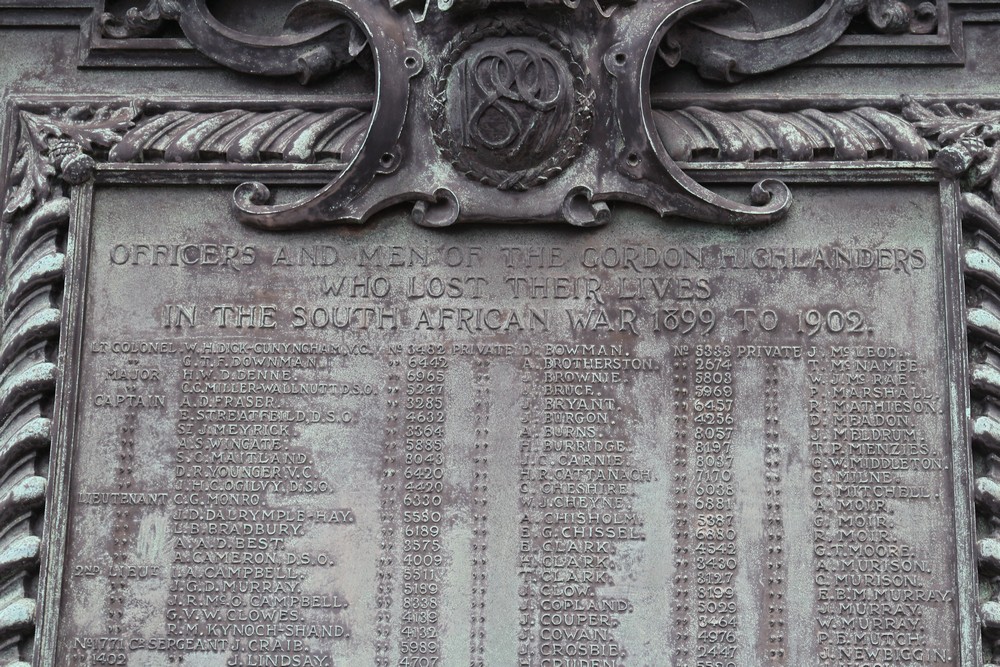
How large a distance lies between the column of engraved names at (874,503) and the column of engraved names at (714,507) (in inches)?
19.6

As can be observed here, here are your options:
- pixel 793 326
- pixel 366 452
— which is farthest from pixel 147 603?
pixel 793 326

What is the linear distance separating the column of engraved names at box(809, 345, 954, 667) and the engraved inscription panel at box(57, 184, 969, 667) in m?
0.01

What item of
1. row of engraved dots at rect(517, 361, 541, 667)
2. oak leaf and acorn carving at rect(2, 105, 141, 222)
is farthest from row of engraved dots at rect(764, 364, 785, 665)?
oak leaf and acorn carving at rect(2, 105, 141, 222)

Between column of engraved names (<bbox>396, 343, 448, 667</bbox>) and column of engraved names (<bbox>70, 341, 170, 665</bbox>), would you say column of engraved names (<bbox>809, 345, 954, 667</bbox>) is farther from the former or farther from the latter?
column of engraved names (<bbox>70, 341, 170, 665</bbox>)

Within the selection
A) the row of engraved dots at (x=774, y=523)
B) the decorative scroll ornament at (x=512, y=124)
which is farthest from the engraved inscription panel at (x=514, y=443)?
the decorative scroll ornament at (x=512, y=124)

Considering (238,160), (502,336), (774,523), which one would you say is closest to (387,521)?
(502,336)

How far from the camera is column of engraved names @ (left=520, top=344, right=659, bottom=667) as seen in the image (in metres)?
8.46

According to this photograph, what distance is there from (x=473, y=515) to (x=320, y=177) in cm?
232

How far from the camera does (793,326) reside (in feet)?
29.2

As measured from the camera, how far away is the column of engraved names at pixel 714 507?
8.44 metres

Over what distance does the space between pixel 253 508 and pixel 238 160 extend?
2.18m

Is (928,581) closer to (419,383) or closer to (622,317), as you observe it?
(622,317)

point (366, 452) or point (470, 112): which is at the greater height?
point (470, 112)

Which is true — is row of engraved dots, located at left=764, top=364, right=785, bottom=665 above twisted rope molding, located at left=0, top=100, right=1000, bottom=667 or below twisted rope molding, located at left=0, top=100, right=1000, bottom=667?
below
